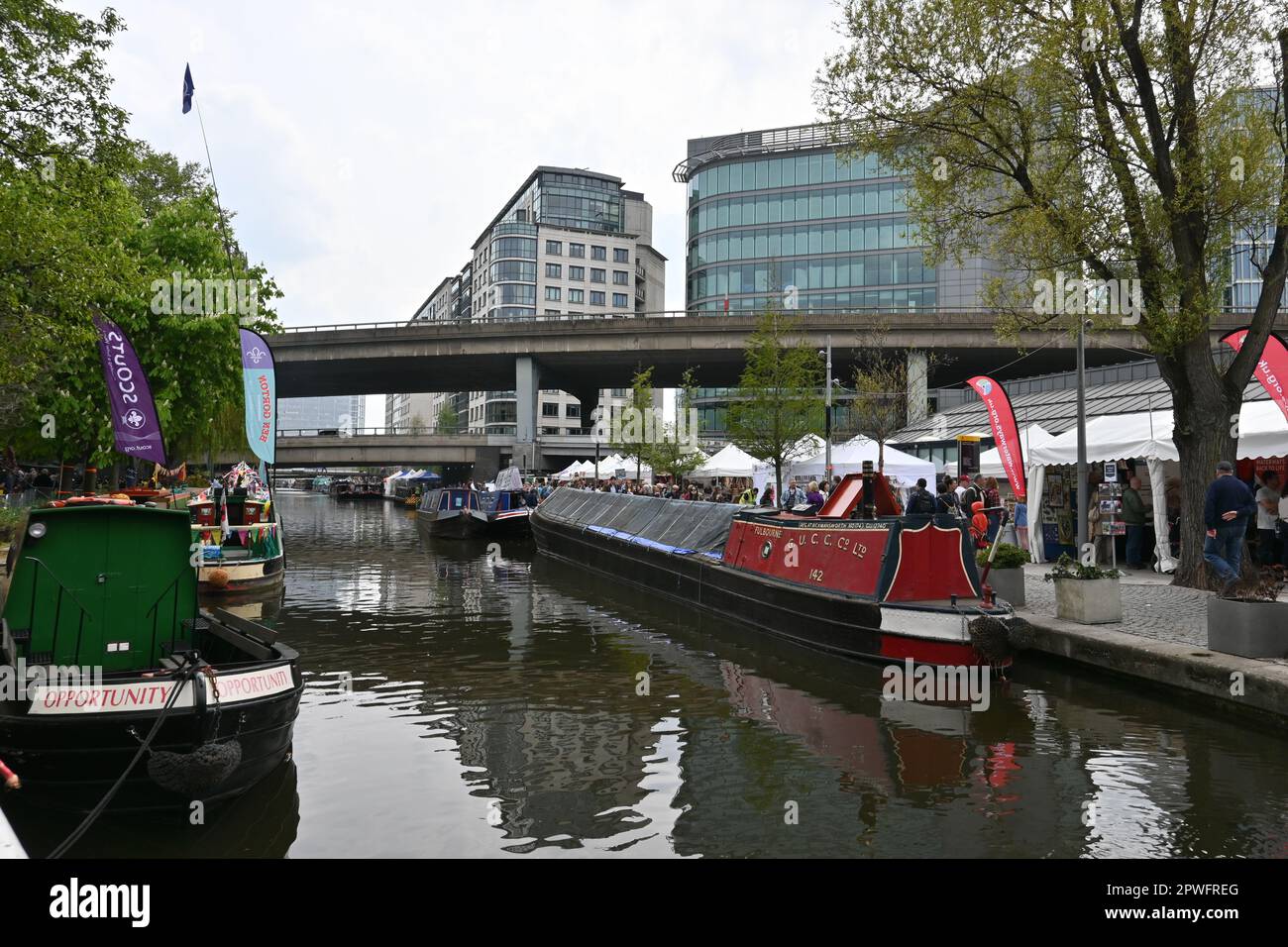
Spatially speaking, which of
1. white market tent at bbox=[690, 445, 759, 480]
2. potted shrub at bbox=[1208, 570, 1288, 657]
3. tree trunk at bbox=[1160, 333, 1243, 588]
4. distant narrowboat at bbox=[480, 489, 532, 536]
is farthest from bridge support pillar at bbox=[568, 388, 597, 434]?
potted shrub at bbox=[1208, 570, 1288, 657]

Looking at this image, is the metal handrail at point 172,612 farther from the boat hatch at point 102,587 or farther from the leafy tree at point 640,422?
the leafy tree at point 640,422

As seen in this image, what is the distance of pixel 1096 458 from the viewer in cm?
1753

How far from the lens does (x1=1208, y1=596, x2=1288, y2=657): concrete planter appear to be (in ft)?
29.1

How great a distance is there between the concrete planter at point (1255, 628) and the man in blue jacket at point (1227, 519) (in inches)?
68.7

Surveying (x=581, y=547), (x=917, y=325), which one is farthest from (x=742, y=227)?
(x=581, y=547)

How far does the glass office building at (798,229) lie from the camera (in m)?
70.4

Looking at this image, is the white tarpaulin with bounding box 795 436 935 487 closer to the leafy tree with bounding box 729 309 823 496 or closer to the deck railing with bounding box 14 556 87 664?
the leafy tree with bounding box 729 309 823 496

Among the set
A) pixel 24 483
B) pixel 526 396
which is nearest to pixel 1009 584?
pixel 24 483

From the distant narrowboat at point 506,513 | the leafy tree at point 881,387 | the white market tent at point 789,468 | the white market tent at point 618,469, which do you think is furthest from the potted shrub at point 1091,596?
the white market tent at point 618,469

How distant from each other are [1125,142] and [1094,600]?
752 cm

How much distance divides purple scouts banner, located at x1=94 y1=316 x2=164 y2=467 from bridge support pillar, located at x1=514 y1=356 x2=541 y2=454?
110 ft

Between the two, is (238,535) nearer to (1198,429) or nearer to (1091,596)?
(1091,596)
